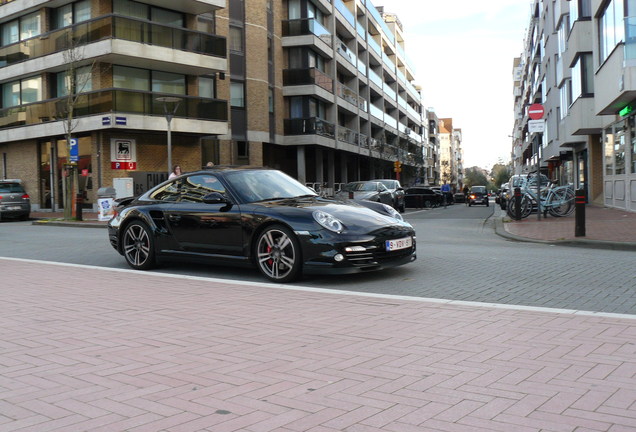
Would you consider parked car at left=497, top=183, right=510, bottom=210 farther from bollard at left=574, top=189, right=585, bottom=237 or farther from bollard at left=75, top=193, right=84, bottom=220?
bollard at left=75, top=193, right=84, bottom=220

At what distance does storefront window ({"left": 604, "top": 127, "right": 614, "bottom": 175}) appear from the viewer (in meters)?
24.1

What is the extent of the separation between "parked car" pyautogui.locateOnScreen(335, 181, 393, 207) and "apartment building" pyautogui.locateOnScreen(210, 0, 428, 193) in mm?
9607

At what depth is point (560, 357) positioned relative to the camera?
3.93 meters

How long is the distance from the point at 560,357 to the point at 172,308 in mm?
3575

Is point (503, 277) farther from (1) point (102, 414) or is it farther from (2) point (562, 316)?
(1) point (102, 414)

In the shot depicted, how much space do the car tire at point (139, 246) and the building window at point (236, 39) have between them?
27299 millimetres

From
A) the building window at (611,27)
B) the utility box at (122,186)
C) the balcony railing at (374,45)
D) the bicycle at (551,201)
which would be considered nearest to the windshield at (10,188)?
the utility box at (122,186)

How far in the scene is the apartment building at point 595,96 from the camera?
18.2 m

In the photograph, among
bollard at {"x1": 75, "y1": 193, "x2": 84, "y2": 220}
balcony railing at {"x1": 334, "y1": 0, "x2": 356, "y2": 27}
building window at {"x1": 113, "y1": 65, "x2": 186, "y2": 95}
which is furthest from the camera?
balcony railing at {"x1": 334, "y1": 0, "x2": 356, "y2": 27}

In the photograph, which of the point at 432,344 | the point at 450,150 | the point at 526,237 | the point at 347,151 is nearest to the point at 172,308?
the point at 432,344

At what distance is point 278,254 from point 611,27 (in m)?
17.3

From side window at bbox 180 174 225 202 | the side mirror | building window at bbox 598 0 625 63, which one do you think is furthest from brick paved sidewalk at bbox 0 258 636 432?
building window at bbox 598 0 625 63

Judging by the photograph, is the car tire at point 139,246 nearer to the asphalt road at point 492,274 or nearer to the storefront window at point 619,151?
the asphalt road at point 492,274

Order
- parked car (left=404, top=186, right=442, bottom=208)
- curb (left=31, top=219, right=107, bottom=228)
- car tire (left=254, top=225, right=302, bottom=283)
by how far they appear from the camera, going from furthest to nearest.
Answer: parked car (left=404, top=186, right=442, bottom=208) → curb (left=31, top=219, right=107, bottom=228) → car tire (left=254, top=225, right=302, bottom=283)
